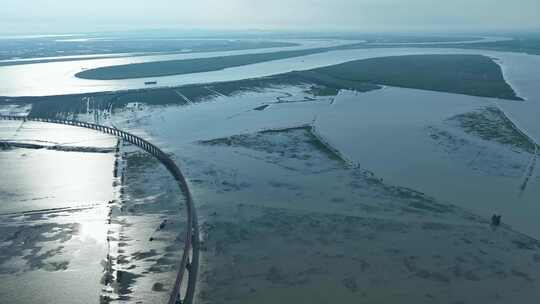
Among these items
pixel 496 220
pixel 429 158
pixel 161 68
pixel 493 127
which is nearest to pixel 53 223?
pixel 496 220

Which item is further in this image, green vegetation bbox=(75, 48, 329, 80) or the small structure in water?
green vegetation bbox=(75, 48, 329, 80)

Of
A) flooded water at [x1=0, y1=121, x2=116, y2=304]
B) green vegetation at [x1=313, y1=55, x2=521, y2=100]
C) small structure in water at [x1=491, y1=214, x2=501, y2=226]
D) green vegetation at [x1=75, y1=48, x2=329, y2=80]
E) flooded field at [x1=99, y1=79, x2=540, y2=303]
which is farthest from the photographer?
green vegetation at [x1=75, y1=48, x2=329, y2=80]

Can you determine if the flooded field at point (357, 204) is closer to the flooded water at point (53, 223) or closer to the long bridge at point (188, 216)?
the long bridge at point (188, 216)

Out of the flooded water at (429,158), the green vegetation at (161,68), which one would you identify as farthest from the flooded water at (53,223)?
the green vegetation at (161,68)

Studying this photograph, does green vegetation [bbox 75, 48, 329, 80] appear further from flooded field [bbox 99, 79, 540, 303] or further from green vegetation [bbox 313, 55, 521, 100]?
flooded field [bbox 99, 79, 540, 303]

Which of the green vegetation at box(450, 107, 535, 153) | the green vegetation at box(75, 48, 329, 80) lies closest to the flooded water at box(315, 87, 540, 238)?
the green vegetation at box(450, 107, 535, 153)

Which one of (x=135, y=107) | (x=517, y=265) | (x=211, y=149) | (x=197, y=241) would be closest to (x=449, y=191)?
(x=517, y=265)

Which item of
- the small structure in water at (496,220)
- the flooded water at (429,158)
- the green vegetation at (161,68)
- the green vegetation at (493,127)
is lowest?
the small structure in water at (496,220)
